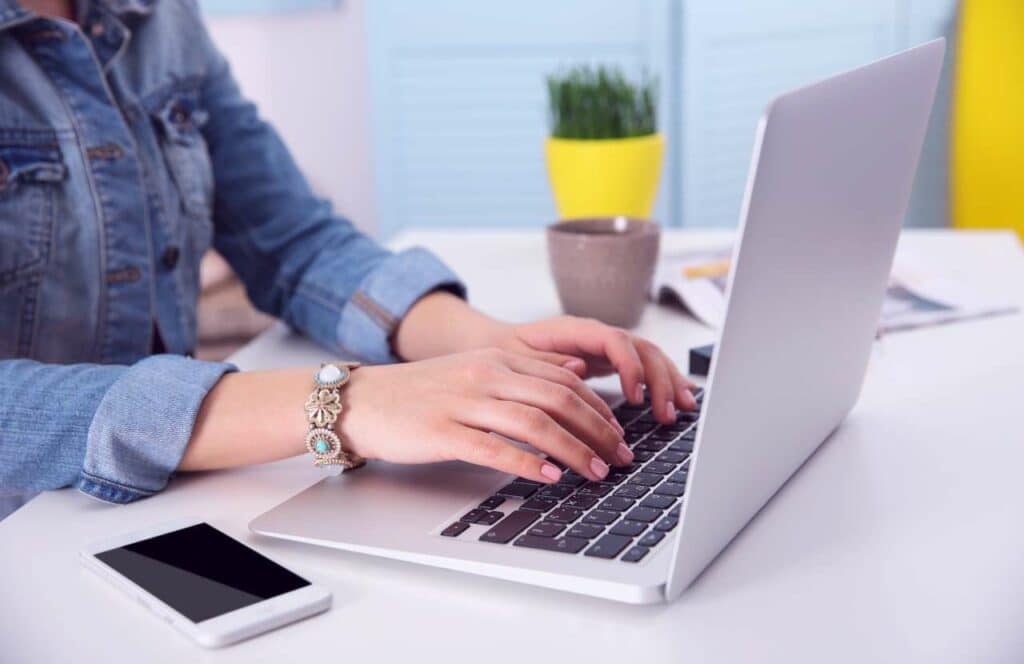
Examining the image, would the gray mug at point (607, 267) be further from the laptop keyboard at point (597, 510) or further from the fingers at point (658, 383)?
the laptop keyboard at point (597, 510)

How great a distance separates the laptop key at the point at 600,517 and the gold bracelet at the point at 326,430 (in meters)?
0.18

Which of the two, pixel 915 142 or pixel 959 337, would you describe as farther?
pixel 959 337

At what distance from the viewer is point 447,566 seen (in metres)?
0.60

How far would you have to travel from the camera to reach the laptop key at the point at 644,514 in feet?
2.06

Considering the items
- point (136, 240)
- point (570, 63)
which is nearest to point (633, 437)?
point (136, 240)

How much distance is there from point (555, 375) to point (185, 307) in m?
0.55

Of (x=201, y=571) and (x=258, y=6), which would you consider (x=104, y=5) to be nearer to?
(x=201, y=571)

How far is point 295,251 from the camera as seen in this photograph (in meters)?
1.18

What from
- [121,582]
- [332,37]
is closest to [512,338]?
[121,582]

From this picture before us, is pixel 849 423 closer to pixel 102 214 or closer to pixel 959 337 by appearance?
pixel 959 337

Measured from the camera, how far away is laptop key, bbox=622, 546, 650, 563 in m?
0.58

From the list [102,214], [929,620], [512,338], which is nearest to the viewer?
[929,620]

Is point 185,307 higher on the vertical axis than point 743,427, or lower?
lower

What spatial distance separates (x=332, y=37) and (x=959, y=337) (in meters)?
2.19
